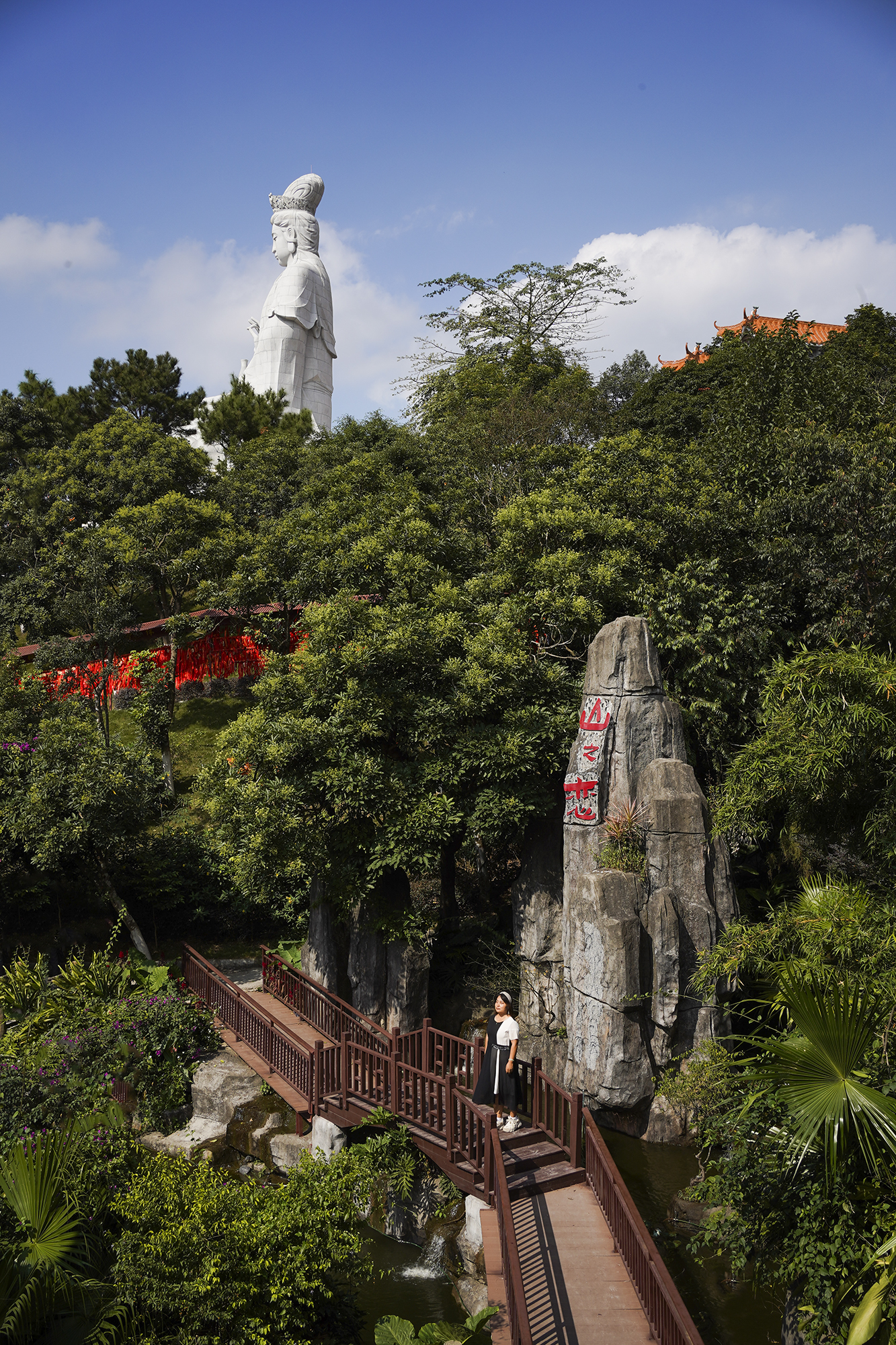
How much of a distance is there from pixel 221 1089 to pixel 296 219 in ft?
110

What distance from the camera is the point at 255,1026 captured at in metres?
11.5

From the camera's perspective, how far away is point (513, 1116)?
28.7 ft

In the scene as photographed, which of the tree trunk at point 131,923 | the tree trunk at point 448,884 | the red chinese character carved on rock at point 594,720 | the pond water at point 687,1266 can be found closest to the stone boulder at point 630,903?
the red chinese character carved on rock at point 594,720

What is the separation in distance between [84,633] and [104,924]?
6.49 meters

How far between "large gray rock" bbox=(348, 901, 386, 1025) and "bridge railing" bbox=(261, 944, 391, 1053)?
0.53 m

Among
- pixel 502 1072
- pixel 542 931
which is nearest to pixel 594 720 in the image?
pixel 542 931

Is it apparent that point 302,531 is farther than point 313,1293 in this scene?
Yes

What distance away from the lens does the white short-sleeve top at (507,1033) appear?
28.1ft

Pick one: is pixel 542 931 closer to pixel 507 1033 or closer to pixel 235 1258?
pixel 507 1033

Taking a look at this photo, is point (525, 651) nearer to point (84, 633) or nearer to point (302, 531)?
point (302, 531)

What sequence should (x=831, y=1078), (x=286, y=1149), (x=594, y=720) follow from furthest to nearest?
1. (x=594, y=720)
2. (x=286, y=1149)
3. (x=831, y=1078)

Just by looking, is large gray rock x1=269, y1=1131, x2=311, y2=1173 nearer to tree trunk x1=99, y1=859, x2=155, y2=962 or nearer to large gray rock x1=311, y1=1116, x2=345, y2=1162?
large gray rock x1=311, y1=1116, x2=345, y2=1162

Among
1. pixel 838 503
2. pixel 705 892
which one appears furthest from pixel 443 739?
pixel 838 503

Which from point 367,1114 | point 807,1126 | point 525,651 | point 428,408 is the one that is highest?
point 428,408
